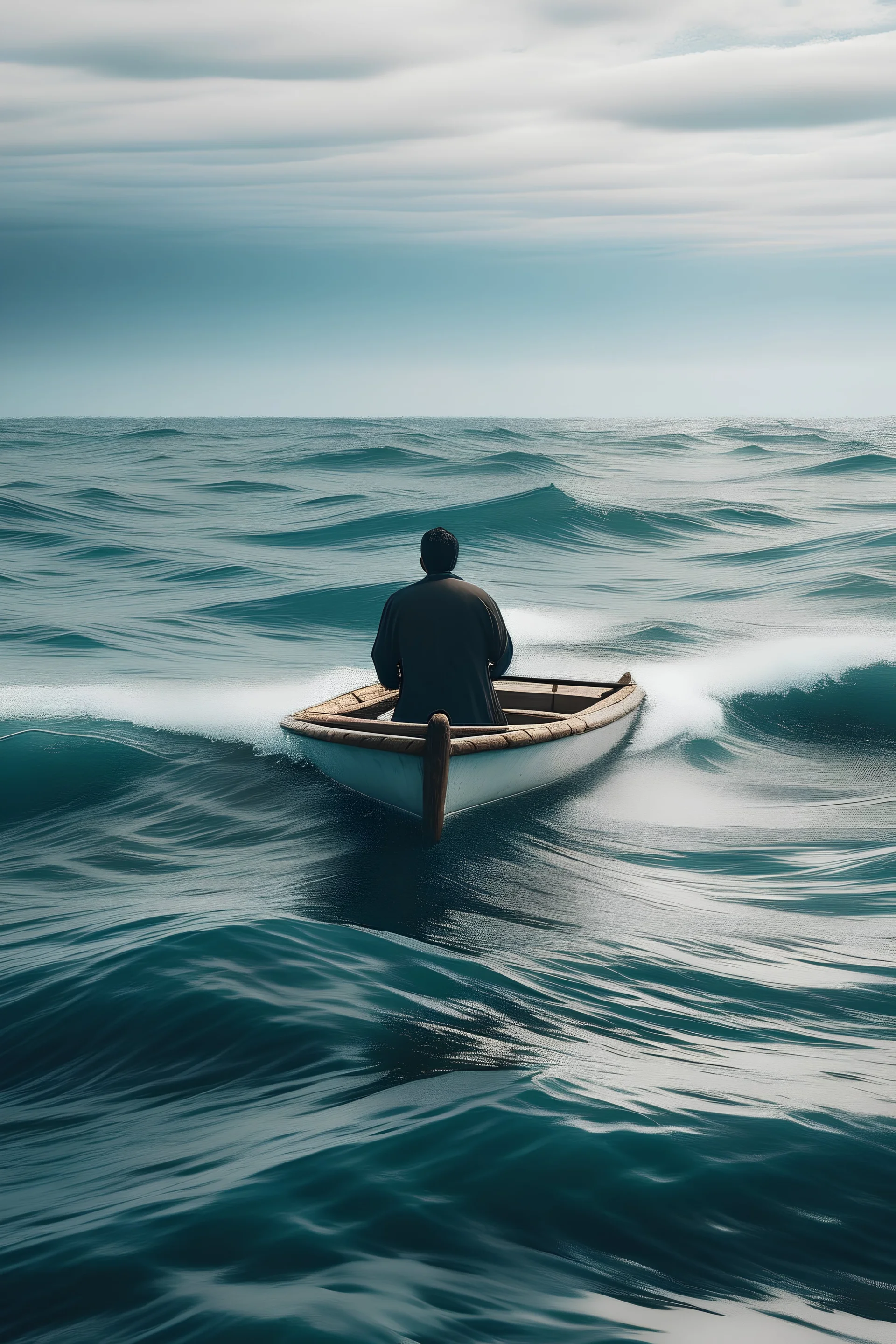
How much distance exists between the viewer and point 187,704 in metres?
11.3

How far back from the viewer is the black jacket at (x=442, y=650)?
697 centimetres

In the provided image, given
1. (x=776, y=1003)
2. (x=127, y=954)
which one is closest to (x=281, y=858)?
(x=127, y=954)

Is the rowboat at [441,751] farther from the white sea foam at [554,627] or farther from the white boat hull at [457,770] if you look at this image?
the white sea foam at [554,627]

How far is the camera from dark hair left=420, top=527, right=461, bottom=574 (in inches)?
272

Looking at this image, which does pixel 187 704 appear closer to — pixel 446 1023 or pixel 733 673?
pixel 733 673

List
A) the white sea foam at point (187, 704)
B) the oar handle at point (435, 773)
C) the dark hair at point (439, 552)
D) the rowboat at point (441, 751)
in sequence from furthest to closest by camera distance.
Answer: the white sea foam at point (187, 704) → the dark hair at point (439, 552) → the rowboat at point (441, 751) → the oar handle at point (435, 773)

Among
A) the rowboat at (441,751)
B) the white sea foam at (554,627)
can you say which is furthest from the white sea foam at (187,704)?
the white sea foam at (554,627)

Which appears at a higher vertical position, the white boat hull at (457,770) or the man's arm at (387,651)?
the man's arm at (387,651)

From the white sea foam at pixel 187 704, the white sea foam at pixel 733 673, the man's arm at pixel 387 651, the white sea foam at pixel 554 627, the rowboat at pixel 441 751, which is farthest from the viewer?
the white sea foam at pixel 554 627

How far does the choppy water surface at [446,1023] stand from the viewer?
2.86 metres

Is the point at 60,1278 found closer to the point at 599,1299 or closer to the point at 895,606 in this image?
the point at 599,1299

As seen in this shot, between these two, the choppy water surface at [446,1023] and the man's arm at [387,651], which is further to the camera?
the man's arm at [387,651]

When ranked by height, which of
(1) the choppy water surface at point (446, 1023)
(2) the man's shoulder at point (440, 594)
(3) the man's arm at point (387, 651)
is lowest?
(1) the choppy water surface at point (446, 1023)

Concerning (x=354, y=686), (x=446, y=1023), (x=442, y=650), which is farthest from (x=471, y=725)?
(x=354, y=686)
